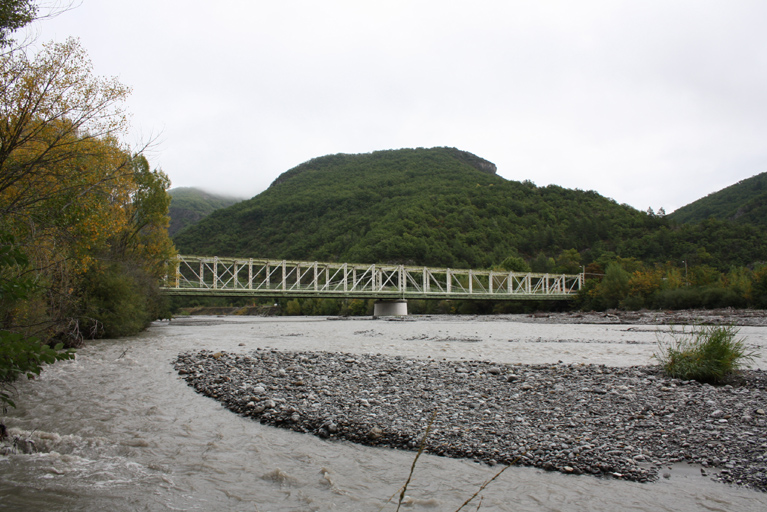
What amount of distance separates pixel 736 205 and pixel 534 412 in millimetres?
147611

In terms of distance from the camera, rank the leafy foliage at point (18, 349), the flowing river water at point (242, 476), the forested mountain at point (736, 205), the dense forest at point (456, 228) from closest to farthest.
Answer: the leafy foliage at point (18, 349)
the flowing river water at point (242, 476)
the dense forest at point (456, 228)
the forested mountain at point (736, 205)

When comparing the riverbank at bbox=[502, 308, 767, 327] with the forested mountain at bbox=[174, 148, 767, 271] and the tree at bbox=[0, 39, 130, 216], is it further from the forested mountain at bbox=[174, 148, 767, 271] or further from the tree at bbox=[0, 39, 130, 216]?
the forested mountain at bbox=[174, 148, 767, 271]

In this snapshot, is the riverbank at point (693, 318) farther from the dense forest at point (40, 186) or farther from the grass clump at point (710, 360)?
the dense forest at point (40, 186)

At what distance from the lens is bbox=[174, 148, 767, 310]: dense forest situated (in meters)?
91.5

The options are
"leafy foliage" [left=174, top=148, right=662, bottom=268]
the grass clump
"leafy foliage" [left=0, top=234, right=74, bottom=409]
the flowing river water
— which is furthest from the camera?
"leafy foliage" [left=174, top=148, right=662, bottom=268]

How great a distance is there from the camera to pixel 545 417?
6773 mm

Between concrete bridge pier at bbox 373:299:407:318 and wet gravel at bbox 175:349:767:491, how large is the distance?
5781cm

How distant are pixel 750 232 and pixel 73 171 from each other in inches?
4593

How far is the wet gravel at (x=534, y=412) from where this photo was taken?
5336 mm

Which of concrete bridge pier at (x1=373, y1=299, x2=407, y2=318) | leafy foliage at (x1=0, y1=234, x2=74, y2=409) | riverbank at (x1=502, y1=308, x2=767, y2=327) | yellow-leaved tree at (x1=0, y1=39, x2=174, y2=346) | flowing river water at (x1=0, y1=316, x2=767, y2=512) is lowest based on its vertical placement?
concrete bridge pier at (x1=373, y1=299, x2=407, y2=318)

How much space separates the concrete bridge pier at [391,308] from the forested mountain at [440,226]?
19887 millimetres

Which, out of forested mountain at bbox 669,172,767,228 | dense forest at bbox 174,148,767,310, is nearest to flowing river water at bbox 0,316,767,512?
dense forest at bbox 174,148,767,310

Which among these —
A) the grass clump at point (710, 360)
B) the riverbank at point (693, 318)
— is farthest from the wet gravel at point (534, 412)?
the riverbank at point (693, 318)

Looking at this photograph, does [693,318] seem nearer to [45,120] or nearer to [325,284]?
[45,120]
